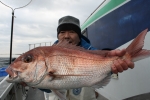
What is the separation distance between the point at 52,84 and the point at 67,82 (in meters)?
0.15

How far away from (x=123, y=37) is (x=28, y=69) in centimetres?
257

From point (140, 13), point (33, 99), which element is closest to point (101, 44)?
point (140, 13)

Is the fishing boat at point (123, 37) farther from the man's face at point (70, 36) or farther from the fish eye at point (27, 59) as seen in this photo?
the fish eye at point (27, 59)

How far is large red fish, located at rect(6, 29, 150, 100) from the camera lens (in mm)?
1661

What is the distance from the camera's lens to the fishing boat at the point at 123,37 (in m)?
3.00

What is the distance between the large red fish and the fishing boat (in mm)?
1059

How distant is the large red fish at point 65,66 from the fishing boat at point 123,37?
1059 mm

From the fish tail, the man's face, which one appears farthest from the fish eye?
the man's face

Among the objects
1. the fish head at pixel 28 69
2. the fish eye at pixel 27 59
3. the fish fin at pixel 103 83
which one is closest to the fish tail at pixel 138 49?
the fish fin at pixel 103 83

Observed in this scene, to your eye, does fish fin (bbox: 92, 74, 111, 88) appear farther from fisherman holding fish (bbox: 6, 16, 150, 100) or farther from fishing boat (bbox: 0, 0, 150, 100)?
fishing boat (bbox: 0, 0, 150, 100)

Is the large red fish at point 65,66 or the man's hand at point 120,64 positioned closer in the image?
the large red fish at point 65,66

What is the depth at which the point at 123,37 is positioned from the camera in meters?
3.69

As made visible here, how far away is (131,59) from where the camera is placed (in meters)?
1.85

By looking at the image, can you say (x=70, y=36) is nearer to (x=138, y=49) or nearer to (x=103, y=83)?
(x=103, y=83)
